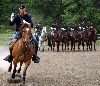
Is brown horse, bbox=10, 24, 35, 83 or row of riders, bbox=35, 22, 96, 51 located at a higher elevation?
brown horse, bbox=10, 24, 35, 83

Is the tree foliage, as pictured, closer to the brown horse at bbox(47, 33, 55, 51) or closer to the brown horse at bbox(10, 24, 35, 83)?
the brown horse at bbox(47, 33, 55, 51)

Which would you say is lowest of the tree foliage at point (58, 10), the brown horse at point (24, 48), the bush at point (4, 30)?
the bush at point (4, 30)

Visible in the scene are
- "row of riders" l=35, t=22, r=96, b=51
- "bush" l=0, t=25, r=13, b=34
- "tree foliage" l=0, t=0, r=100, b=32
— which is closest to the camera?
"row of riders" l=35, t=22, r=96, b=51

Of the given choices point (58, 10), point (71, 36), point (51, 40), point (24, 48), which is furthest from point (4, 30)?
point (24, 48)

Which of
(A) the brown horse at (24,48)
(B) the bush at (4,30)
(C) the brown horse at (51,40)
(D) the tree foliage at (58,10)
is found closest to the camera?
(A) the brown horse at (24,48)

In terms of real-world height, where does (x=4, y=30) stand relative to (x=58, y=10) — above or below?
below

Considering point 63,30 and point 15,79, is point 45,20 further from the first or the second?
point 15,79

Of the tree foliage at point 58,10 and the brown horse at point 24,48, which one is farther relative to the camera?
the tree foliage at point 58,10

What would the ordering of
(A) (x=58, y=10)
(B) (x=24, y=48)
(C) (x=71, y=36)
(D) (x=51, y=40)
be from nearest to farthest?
(B) (x=24, y=48) < (C) (x=71, y=36) < (D) (x=51, y=40) < (A) (x=58, y=10)

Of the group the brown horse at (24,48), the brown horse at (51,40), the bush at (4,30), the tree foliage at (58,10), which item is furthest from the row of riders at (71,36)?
the bush at (4,30)

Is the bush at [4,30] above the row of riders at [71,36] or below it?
below

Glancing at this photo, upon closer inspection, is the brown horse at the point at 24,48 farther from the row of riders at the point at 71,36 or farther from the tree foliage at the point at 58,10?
the tree foliage at the point at 58,10

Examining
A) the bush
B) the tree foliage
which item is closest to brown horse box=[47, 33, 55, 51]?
the tree foliage

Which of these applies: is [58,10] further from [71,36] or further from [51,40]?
[71,36]
